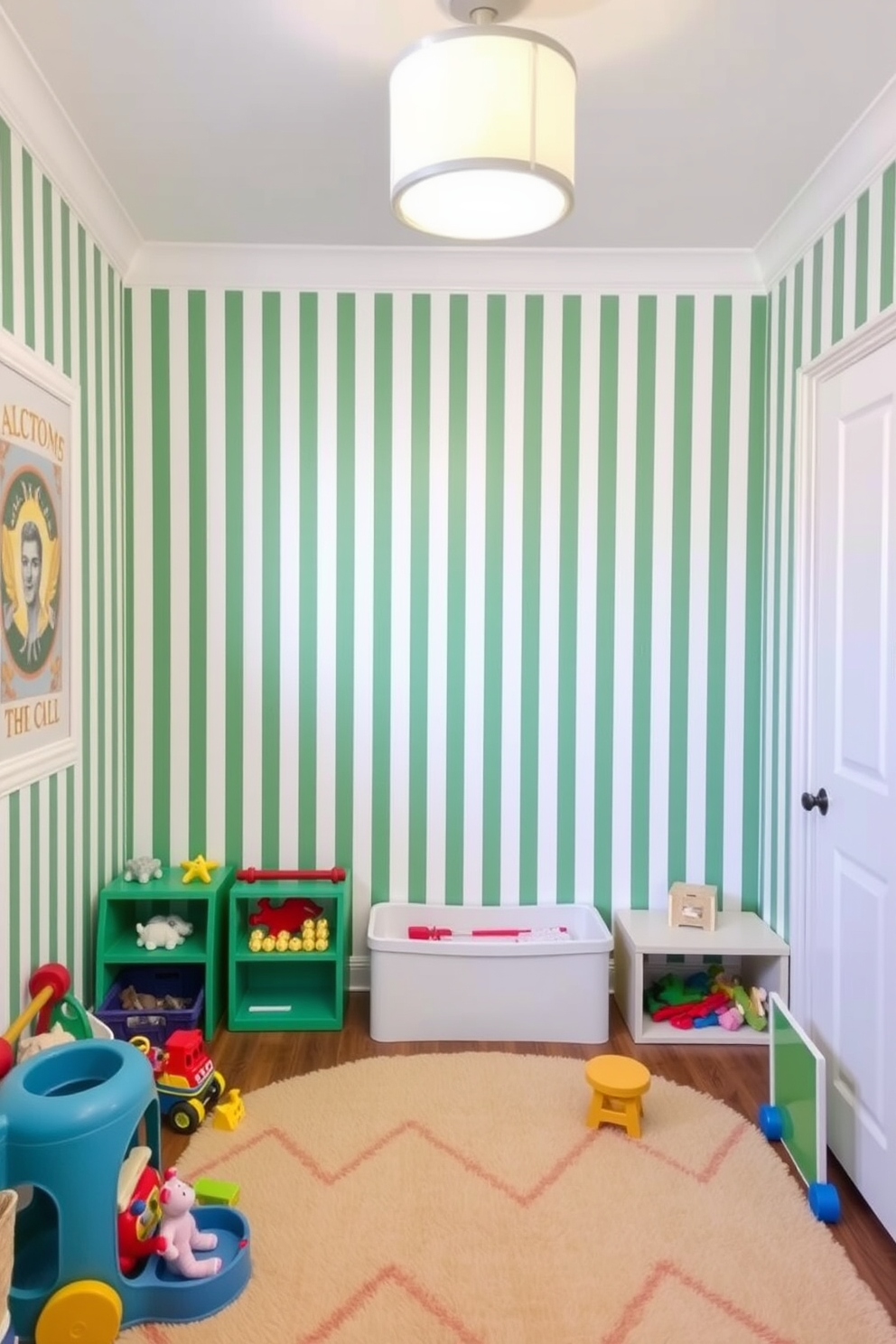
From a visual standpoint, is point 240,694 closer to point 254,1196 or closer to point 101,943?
point 101,943

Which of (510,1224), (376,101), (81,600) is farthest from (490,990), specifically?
(376,101)

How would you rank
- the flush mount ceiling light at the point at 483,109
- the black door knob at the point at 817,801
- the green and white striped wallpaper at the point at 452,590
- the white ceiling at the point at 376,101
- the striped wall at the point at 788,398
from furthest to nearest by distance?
1. the green and white striped wallpaper at the point at 452,590
2. the black door knob at the point at 817,801
3. the striped wall at the point at 788,398
4. the white ceiling at the point at 376,101
5. the flush mount ceiling light at the point at 483,109

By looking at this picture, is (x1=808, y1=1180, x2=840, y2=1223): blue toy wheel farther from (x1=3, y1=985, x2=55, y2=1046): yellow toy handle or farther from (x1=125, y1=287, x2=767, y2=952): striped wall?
(x1=3, y1=985, x2=55, y2=1046): yellow toy handle

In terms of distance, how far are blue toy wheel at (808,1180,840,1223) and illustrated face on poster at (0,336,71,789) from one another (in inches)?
83.1

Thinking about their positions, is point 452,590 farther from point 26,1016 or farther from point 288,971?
point 26,1016

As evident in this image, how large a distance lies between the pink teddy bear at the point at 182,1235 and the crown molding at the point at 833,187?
282 cm

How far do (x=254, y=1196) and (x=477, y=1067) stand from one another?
2.68 ft

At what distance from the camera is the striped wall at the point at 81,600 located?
7.34ft

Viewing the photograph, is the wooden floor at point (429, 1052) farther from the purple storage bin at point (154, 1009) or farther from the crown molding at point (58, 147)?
the crown molding at point (58, 147)

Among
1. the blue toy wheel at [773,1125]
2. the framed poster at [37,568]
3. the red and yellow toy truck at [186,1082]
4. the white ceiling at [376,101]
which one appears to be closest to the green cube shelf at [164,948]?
the red and yellow toy truck at [186,1082]

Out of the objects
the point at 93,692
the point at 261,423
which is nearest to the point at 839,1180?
the point at 93,692

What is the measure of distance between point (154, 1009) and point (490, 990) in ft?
3.44

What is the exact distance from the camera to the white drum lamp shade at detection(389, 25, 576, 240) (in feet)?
5.23

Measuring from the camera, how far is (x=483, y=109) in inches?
63.0
